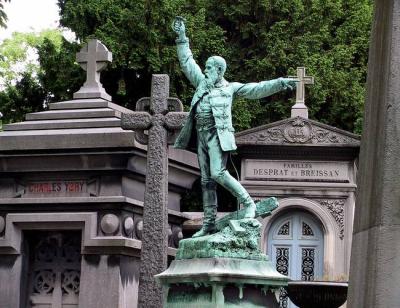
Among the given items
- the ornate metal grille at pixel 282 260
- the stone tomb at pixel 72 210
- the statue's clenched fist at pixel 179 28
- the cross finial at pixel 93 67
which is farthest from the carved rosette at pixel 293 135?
the statue's clenched fist at pixel 179 28

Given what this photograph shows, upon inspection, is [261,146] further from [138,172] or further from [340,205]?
[138,172]

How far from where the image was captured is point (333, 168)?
677 inches

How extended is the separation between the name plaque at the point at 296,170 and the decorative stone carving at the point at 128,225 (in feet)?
24.8

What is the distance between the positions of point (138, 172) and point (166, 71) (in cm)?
930

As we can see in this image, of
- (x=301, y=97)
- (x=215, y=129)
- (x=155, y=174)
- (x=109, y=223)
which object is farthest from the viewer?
(x=301, y=97)

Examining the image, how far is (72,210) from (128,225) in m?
0.56

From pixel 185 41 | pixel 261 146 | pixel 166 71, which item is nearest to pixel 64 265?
pixel 185 41

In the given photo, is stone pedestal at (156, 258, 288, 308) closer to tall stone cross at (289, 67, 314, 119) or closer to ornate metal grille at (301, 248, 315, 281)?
ornate metal grille at (301, 248, 315, 281)

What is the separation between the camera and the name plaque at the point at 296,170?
1717 cm

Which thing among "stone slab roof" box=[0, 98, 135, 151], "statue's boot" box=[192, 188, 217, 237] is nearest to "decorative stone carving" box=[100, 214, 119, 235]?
"stone slab roof" box=[0, 98, 135, 151]

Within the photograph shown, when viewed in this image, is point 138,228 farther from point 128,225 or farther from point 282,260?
point 282,260

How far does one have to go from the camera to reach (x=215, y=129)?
310 inches

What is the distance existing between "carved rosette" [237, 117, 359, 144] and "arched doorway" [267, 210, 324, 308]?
118 centimetres

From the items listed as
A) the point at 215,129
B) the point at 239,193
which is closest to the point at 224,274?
the point at 239,193
